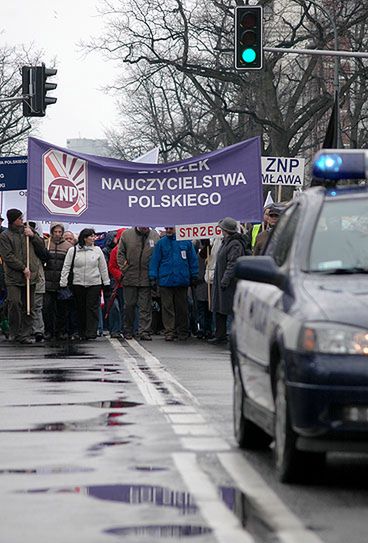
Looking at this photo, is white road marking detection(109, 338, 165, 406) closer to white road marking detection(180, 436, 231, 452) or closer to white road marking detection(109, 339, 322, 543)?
white road marking detection(109, 339, 322, 543)

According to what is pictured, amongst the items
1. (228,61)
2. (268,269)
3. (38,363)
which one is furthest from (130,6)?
(268,269)

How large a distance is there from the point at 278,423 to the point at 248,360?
1.24 meters

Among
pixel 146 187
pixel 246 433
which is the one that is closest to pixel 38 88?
pixel 146 187

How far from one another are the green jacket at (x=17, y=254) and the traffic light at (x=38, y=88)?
1011 centimetres

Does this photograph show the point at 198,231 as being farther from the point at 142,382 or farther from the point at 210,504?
the point at 210,504

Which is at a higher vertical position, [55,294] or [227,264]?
[227,264]

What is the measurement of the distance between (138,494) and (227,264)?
16421 millimetres

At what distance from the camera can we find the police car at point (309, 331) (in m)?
8.38

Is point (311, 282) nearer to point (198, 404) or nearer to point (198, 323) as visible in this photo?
point (198, 404)

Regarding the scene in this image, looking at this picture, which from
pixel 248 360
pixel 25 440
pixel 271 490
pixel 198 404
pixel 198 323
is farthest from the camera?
pixel 198 323

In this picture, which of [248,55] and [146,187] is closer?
[248,55]

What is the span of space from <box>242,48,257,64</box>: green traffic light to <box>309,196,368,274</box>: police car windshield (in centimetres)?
1793

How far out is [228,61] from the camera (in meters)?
63.7

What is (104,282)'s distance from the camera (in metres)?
27.1
